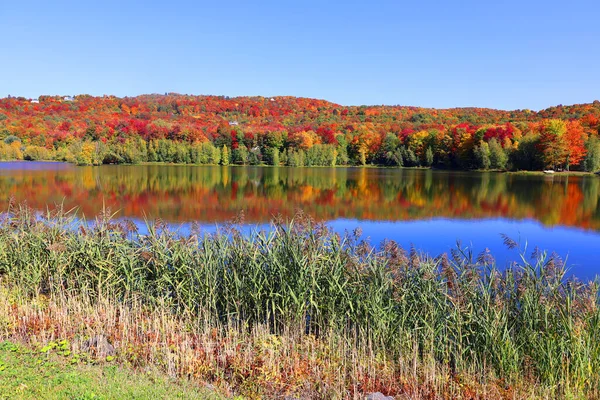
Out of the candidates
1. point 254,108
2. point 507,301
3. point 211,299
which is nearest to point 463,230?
point 507,301

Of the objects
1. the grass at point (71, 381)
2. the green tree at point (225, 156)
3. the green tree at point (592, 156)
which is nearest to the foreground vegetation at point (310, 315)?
the grass at point (71, 381)

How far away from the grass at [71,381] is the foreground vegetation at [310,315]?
0.41m

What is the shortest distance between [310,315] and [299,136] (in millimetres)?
78585

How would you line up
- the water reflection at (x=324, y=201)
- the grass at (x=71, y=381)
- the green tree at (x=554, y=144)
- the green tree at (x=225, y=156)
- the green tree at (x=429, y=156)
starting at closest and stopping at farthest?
the grass at (x=71, y=381), the water reflection at (x=324, y=201), the green tree at (x=554, y=144), the green tree at (x=429, y=156), the green tree at (x=225, y=156)

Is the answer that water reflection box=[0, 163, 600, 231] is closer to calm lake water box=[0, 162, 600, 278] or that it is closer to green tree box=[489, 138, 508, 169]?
calm lake water box=[0, 162, 600, 278]

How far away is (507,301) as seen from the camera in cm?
641

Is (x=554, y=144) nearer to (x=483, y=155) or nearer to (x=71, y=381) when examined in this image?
(x=483, y=155)

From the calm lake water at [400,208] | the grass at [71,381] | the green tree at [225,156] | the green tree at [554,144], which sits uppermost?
the green tree at [554,144]

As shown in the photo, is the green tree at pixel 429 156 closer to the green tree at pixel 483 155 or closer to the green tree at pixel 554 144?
the green tree at pixel 483 155

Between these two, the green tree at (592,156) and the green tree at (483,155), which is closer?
the green tree at (592,156)

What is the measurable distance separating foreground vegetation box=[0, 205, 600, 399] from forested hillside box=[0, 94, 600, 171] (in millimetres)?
56973

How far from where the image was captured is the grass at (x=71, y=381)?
4.52m

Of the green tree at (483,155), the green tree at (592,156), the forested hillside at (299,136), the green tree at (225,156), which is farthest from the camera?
the green tree at (225,156)

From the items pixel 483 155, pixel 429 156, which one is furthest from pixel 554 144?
pixel 429 156
